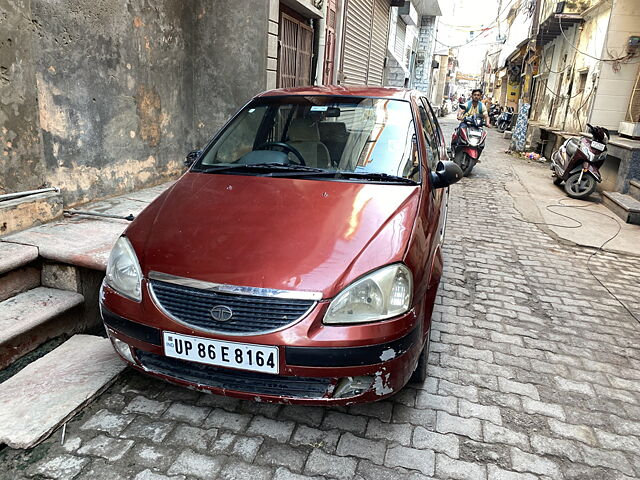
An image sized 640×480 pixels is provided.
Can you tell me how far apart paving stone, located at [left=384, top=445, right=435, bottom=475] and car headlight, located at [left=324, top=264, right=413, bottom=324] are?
661 millimetres

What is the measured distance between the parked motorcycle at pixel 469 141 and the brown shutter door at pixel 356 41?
359cm

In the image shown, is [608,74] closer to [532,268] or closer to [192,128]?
[532,268]

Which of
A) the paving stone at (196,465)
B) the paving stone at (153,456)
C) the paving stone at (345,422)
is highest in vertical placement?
the paving stone at (345,422)

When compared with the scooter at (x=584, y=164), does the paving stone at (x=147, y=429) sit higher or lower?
lower

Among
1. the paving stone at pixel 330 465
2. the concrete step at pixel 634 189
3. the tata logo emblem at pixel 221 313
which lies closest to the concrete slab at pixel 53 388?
the tata logo emblem at pixel 221 313

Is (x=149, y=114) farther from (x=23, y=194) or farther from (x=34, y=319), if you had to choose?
(x=34, y=319)

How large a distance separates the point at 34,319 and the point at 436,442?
249 cm

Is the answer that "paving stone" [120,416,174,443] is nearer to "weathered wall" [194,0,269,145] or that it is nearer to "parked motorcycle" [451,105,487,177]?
"weathered wall" [194,0,269,145]

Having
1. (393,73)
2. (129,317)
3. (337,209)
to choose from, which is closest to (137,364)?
(129,317)

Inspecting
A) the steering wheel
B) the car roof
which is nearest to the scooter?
the car roof

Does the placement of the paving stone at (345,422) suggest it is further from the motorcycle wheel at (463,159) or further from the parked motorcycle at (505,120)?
the parked motorcycle at (505,120)

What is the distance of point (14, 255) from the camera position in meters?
3.20

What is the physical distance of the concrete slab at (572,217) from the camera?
5.96 metres

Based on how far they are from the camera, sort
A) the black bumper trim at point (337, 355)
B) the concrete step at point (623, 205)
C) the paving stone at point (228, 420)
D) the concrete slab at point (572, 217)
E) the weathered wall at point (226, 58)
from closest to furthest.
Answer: the black bumper trim at point (337, 355) → the paving stone at point (228, 420) → the concrete slab at point (572, 217) → the weathered wall at point (226, 58) → the concrete step at point (623, 205)
